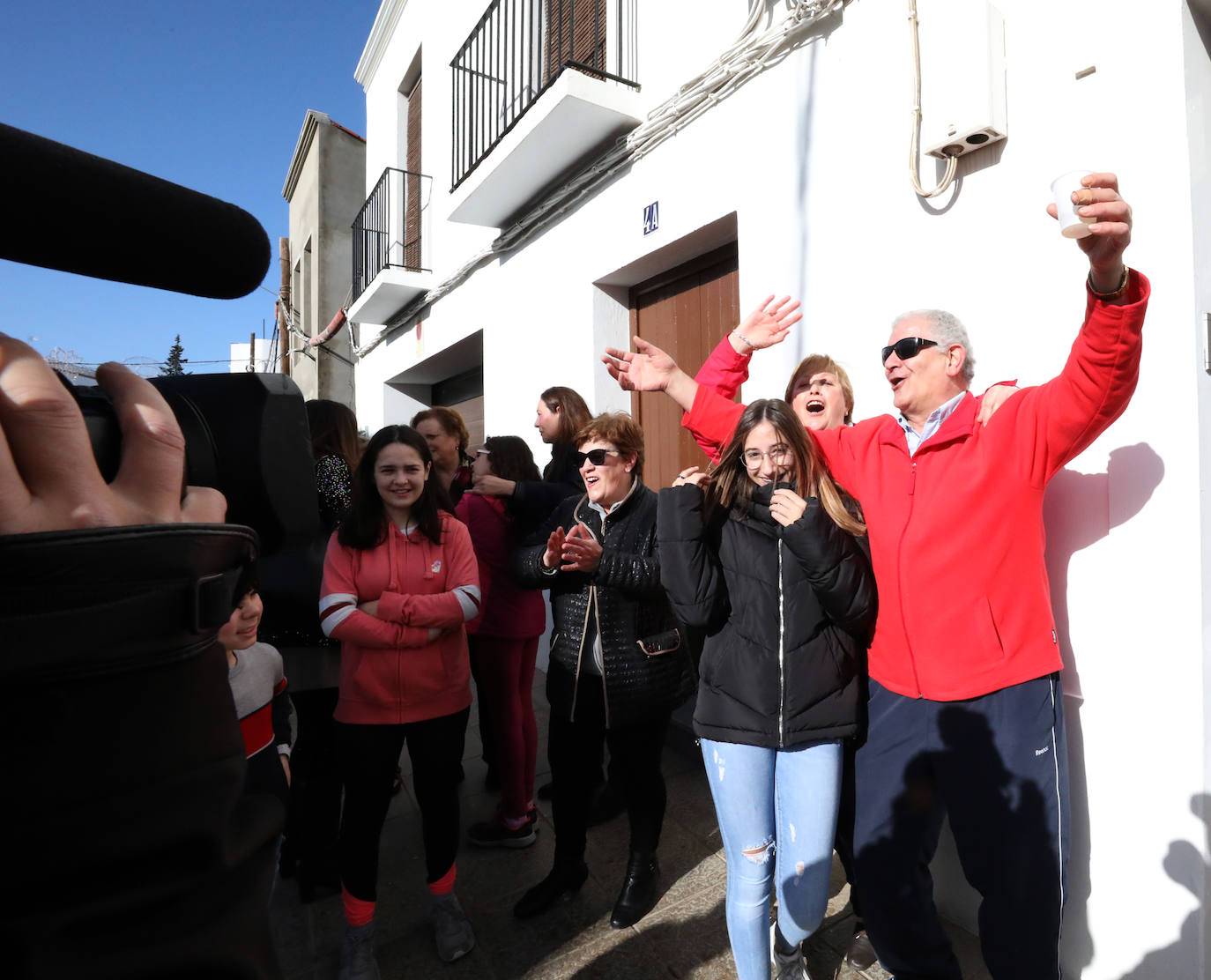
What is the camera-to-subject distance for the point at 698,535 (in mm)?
2152

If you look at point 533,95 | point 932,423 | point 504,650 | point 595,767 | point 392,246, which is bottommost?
point 595,767

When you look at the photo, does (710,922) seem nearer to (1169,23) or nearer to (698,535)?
(698,535)

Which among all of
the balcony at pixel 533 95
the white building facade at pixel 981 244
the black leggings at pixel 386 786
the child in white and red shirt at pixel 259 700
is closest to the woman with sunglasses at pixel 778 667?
the white building facade at pixel 981 244

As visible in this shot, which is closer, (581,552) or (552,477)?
(581,552)

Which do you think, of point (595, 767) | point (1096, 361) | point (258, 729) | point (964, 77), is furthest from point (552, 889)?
point (964, 77)

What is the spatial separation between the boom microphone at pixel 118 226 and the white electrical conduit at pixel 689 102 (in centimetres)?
319

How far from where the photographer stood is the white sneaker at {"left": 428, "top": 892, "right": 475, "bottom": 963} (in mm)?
2354

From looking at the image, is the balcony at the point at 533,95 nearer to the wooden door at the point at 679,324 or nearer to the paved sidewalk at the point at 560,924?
the wooden door at the point at 679,324

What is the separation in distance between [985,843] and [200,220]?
7.10 feet

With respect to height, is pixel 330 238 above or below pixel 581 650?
above

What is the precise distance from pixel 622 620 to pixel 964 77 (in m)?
2.20

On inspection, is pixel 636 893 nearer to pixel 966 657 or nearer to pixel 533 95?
pixel 966 657

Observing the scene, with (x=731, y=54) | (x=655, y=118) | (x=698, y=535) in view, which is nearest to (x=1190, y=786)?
(x=698, y=535)

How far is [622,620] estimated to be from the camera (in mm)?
2574
